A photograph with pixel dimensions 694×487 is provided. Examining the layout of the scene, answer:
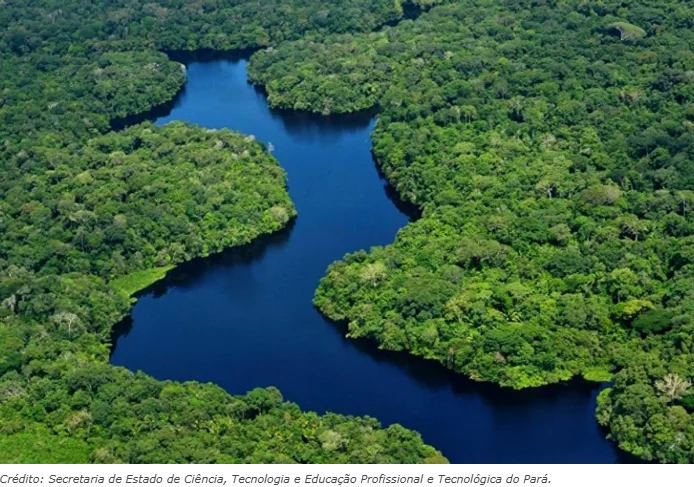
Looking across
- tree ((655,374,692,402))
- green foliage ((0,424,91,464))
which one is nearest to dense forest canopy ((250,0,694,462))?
tree ((655,374,692,402))

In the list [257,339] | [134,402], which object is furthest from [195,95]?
[134,402]

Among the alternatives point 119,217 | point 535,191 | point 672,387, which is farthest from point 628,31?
point 672,387

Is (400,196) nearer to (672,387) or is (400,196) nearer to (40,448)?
(672,387)

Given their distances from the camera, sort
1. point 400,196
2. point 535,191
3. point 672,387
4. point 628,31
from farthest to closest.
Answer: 1. point 628,31
2. point 400,196
3. point 535,191
4. point 672,387

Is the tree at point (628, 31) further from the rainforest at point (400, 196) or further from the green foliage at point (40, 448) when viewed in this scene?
the green foliage at point (40, 448)

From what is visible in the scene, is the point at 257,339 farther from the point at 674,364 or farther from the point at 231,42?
the point at 231,42

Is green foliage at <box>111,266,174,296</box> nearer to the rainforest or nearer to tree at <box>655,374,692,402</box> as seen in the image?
the rainforest
